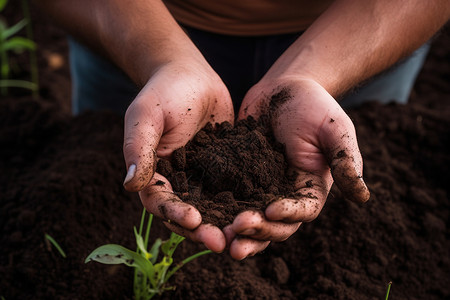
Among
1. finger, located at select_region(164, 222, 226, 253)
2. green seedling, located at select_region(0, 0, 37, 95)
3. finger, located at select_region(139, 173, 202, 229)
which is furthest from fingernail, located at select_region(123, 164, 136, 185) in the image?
green seedling, located at select_region(0, 0, 37, 95)

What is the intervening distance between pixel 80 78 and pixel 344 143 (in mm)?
1997

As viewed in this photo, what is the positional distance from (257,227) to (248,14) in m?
1.31

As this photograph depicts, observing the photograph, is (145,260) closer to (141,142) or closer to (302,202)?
(141,142)

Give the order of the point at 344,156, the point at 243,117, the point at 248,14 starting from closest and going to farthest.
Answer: the point at 344,156 → the point at 243,117 → the point at 248,14

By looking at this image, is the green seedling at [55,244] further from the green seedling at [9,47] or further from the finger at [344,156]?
the green seedling at [9,47]

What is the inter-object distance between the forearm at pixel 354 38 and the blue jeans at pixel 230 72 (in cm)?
25

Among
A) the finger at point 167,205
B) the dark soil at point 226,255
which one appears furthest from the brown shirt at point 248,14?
the finger at point 167,205

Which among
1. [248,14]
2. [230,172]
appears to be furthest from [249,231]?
[248,14]

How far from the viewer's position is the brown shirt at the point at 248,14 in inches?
81.0

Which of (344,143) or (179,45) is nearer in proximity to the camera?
(344,143)

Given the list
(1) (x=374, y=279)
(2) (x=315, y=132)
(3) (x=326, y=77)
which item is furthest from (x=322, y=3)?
(1) (x=374, y=279)

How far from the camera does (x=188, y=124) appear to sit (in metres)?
1.50

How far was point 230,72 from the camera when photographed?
96.4 inches

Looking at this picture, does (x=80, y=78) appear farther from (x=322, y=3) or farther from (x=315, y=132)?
(x=315, y=132)
